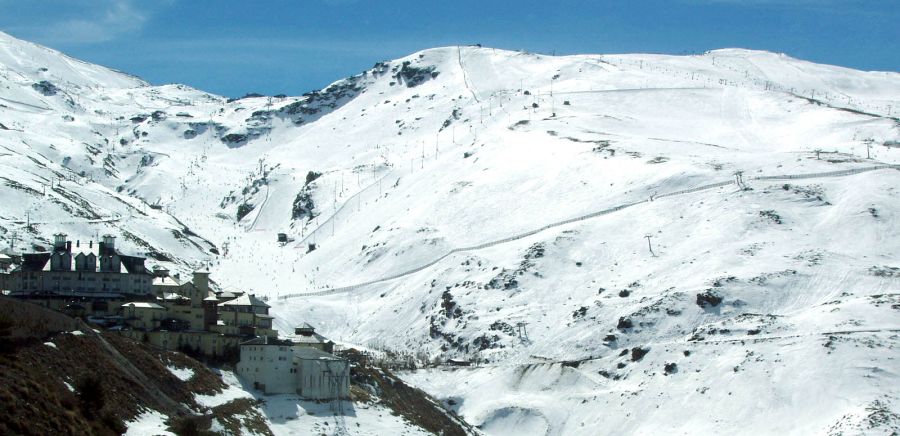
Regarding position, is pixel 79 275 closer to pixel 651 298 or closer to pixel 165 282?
pixel 165 282

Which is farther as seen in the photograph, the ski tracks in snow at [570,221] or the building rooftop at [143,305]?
the ski tracks in snow at [570,221]

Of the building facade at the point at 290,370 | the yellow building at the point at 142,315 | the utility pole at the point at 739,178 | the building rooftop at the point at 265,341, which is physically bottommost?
the building facade at the point at 290,370

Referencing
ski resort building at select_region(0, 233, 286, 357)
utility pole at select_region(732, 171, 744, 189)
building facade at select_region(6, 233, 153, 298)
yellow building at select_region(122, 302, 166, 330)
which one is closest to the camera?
yellow building at select_region(122, 302, 166, 330)

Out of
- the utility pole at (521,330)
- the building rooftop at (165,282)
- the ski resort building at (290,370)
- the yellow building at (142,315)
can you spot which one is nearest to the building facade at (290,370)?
the ski resort building at (290,370)

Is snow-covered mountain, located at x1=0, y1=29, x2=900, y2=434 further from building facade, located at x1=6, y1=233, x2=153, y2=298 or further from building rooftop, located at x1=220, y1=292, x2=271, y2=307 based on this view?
building facade, located at x1=6, y1=233, x2=153, y2=298

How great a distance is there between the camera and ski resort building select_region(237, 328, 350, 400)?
3799 inches

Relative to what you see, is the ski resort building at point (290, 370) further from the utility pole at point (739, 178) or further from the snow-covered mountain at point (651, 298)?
the utility pole at point (739, 178)

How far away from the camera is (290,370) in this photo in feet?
322

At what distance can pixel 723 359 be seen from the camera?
422 ft

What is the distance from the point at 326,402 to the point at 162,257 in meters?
94.6

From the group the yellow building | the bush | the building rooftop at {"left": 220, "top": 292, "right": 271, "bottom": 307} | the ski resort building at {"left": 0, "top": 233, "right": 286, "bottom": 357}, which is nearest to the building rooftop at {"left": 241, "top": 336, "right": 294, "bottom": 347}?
the ski resort building at {"left": 0, "top": 233, "right": 286, "bottom": 357}

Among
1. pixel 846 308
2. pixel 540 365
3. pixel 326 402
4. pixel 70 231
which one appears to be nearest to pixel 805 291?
pixel 846 308

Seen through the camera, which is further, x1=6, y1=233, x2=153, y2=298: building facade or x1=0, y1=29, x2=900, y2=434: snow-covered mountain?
x1=0, y1=29, x2=900, y2=434: snow-covered mountain

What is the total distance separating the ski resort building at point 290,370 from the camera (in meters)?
96.5
